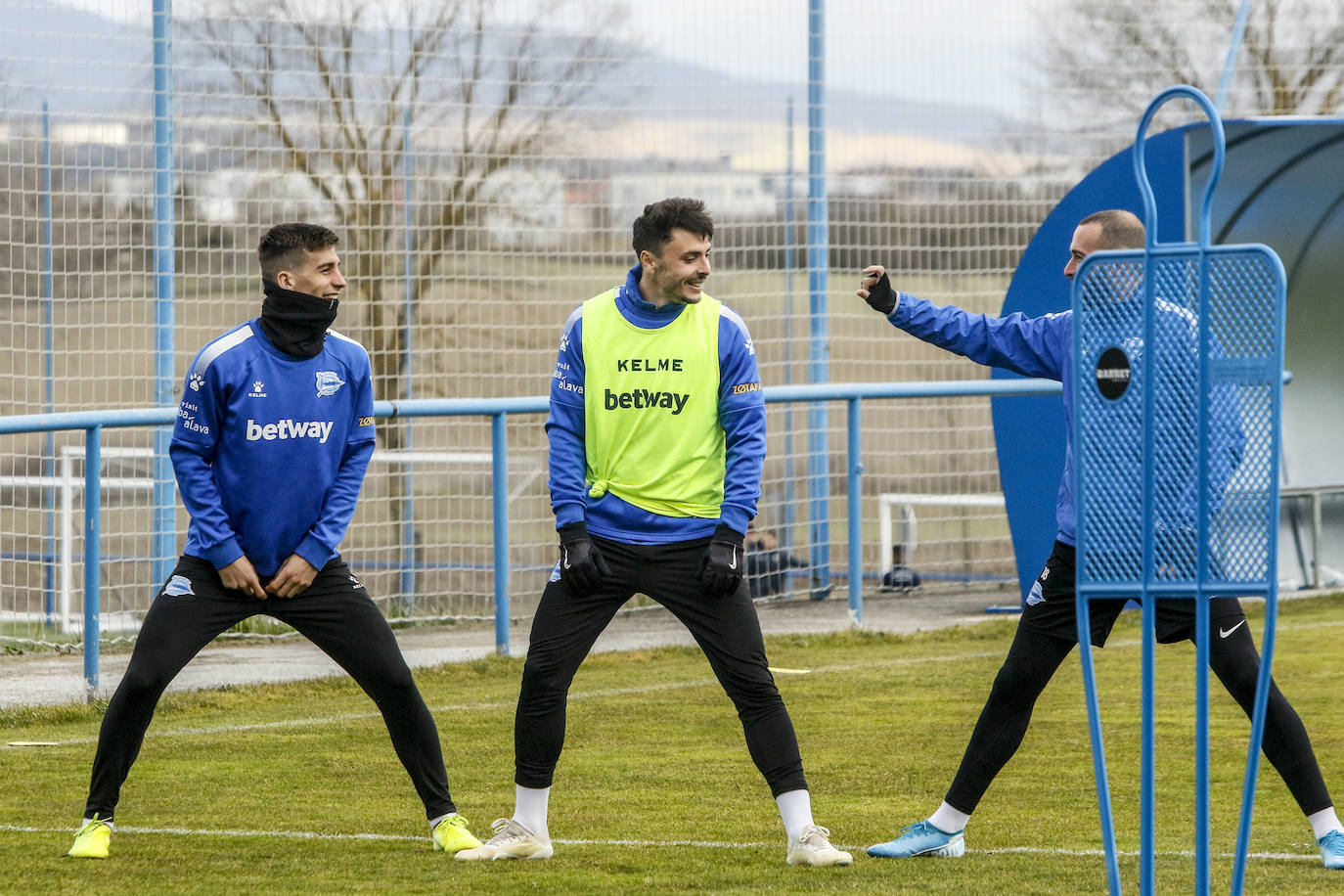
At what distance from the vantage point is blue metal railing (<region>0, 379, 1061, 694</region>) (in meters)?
8.73

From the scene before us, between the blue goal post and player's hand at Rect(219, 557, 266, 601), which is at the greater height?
the blue goal post

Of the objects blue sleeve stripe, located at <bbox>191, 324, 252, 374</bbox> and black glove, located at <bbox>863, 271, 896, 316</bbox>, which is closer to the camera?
black glove, located at <bbox>863, 271, 896, 316</bbox>

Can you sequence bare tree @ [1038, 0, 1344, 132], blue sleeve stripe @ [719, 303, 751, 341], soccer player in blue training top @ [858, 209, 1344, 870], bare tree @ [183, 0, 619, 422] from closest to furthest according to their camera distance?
soccer player in blue training top @ [858, 209, 1344, 870], blue sleeve stripe @ [719, 303, 751, 341], bare tree @ [183, 0, 619, 422], bare tree @ [1038, 0, 1344, 132]

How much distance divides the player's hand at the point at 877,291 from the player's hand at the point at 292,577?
1768 millimetres

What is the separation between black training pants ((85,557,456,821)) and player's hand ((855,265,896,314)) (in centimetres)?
167

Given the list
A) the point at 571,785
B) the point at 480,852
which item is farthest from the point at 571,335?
the point at 571,785

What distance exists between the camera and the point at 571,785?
23.2 feet

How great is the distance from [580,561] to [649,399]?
495 millimetres

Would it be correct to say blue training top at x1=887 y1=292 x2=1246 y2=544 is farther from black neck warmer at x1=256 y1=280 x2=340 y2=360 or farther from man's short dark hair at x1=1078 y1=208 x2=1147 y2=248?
black neck warmer at x1=256 y1=280 x2=340 y2=360

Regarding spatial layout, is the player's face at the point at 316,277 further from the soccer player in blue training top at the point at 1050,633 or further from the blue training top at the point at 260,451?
the soccer player in blue training top at the point at 1050,633

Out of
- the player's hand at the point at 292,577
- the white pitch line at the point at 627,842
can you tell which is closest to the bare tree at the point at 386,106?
the white pitch line at the point at 627,842

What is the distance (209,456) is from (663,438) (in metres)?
1.33

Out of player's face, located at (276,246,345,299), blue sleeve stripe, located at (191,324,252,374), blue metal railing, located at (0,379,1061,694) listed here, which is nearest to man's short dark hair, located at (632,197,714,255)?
player's face, located at (276,246,345,299)

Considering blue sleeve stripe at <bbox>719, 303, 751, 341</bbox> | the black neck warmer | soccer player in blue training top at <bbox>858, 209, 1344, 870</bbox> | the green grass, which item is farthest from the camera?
the black neck warmer
